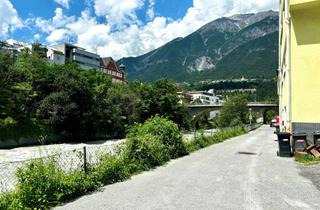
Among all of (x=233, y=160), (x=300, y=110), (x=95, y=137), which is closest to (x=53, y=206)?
(x=233, y=160)

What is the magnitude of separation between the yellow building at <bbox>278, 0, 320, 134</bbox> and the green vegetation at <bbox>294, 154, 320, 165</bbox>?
1.61 meters

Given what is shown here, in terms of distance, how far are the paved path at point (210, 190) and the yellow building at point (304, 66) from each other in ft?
12.0

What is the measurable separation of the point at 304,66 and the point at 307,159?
448 cm

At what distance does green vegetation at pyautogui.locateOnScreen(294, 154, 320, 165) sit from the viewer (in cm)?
1236

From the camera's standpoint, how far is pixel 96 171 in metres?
8.82

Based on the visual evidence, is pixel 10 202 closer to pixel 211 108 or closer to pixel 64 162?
pixel 64 162

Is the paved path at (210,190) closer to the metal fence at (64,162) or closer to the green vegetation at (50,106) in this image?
the metal fence at (64,162)

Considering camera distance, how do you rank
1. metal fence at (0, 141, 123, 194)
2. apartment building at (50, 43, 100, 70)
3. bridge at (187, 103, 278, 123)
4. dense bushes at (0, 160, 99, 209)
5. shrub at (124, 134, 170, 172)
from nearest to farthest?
dense bushes at (0, 160, 99, 209)
metal fence at (0, 141, 123, 194)
shrub at (124, 134, 170, 172)
bridge at (187, 103, 278, 123)
apartment building at (50, 43, 100, 70)

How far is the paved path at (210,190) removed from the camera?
6926 millimetres

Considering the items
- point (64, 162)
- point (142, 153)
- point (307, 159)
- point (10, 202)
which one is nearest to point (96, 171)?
point (64, 162)

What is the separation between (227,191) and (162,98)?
1881 inches

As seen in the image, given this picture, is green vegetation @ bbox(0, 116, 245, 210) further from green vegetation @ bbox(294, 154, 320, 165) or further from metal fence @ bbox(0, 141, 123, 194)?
green vegetation @ bbox(294, 154, 320, 165)

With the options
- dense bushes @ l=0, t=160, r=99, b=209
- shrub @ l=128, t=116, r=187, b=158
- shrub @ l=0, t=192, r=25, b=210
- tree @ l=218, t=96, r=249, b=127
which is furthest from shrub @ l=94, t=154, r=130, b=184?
tree @ l=218, t=96, r=249, b=127

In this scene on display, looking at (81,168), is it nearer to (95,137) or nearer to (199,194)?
(199,194)
